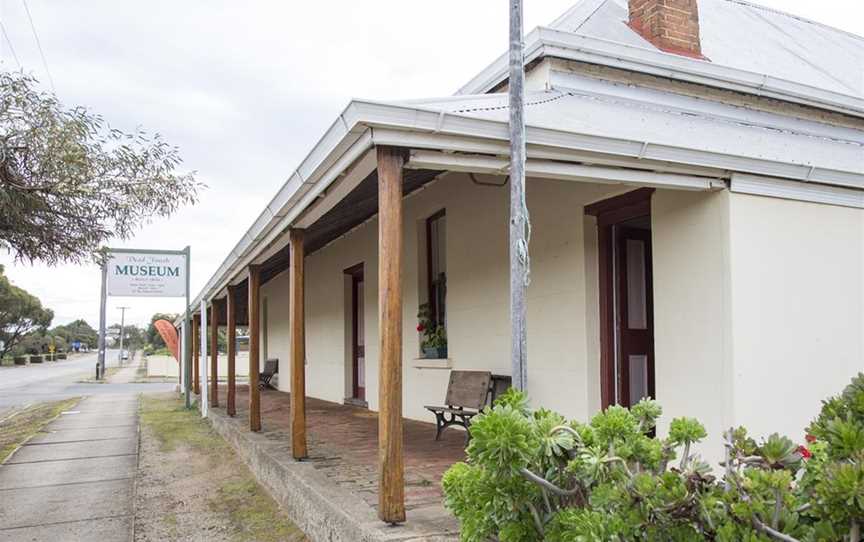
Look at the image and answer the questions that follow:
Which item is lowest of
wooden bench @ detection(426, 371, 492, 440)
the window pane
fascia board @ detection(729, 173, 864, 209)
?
wooden bench @ detection(426, 371, 492, 440)

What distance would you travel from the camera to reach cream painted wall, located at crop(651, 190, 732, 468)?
4766 mm

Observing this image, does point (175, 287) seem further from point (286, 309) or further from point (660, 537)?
point (660, 537)

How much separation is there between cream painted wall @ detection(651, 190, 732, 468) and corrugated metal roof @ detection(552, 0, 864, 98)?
7.14 feet

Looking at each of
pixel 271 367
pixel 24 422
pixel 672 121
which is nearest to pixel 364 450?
pixel 672 121

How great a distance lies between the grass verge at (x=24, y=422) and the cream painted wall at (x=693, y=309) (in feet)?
26.8

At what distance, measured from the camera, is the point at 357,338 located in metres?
12.2

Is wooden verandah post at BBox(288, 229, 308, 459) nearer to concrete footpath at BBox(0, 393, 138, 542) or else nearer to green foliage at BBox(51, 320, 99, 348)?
concrete footpath at BBox(0, 393, 138, 542)

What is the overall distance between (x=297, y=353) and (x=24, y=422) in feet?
33.0

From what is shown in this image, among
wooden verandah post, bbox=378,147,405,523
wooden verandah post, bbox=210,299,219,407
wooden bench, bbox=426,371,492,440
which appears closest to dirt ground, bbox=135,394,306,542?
wooden verandah post, bbox=378,147,405,523

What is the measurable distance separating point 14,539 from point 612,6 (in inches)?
294

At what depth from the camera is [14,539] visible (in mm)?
5438

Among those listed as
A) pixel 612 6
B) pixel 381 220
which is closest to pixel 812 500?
pixel 381 220

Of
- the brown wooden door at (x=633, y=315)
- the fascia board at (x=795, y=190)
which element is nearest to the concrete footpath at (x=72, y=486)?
the brown wooden door at (x=633, y=315)

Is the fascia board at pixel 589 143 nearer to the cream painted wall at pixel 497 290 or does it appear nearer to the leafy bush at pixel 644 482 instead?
the cream painted wall at pixel 497 290
